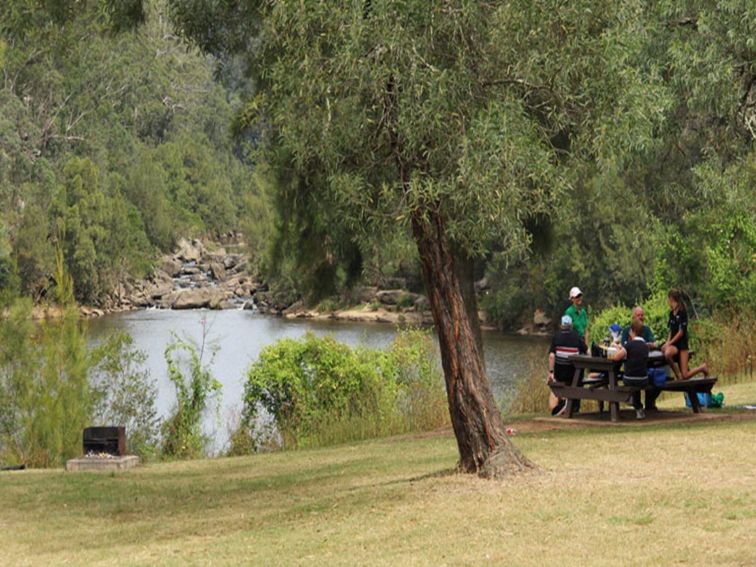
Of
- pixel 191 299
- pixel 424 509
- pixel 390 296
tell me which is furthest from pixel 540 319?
pixel 424 509

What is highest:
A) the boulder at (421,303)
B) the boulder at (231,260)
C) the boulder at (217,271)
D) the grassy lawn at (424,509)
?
the boulder at (231,260)

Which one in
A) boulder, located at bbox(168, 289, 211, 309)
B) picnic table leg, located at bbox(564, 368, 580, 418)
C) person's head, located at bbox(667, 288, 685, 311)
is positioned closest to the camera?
picnic table leg, located at bbox(564, 368, 580, 418)

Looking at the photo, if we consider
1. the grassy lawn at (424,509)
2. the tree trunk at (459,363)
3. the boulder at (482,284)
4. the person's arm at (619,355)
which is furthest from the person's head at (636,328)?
the boulder at (482,284)

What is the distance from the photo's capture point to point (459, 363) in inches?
418

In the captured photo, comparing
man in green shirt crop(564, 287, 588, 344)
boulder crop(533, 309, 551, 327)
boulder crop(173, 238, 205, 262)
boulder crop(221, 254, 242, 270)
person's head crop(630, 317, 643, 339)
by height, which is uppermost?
boulder crop(173, 238, 205, 262)

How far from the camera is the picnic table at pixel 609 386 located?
13.9 m

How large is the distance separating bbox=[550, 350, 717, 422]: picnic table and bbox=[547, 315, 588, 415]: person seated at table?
15cm

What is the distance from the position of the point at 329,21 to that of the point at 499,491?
147 inches

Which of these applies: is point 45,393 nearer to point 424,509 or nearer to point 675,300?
point 675,300

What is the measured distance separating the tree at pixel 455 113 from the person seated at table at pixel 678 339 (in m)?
4.10

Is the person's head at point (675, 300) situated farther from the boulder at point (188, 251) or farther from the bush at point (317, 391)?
the boulder at point (188, 251)

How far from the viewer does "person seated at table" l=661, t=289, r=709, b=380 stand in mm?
14719

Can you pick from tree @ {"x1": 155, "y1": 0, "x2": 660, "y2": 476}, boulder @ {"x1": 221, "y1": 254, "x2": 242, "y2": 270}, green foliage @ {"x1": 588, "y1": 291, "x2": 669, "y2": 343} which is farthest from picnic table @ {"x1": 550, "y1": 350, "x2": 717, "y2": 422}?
boulder @ {"x1": 221, "y1": 254, "x2": 242, "y2": 270}

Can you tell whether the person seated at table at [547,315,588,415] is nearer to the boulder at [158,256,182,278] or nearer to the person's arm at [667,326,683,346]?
the person's arm at [667,326,683,346]
